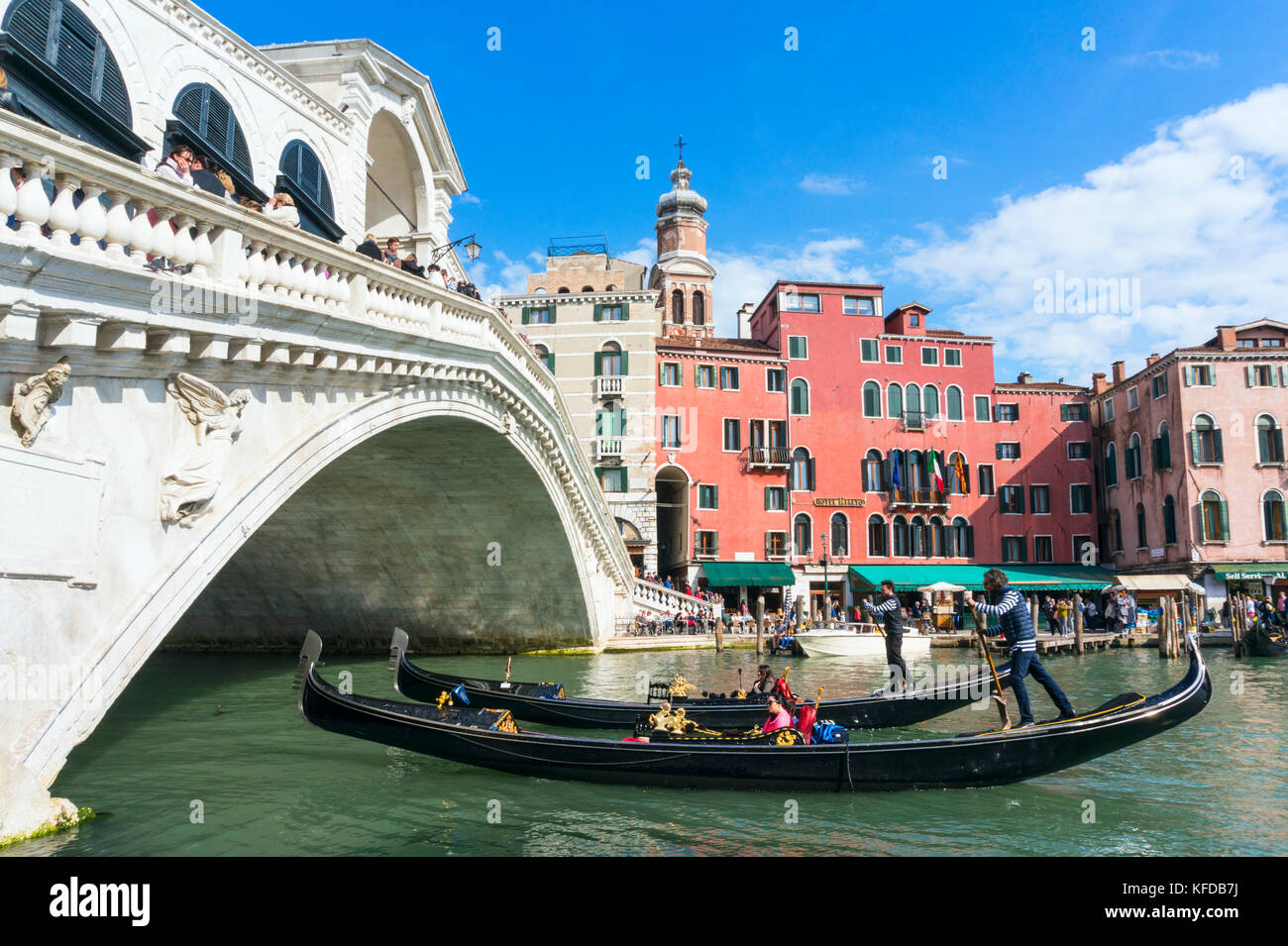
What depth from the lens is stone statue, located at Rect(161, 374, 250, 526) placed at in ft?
17.8

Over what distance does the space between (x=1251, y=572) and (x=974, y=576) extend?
23.2ft

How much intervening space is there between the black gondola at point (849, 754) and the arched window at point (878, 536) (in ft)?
66.7

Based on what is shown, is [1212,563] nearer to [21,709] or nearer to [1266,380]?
[1266,380]

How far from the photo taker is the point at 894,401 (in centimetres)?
2786

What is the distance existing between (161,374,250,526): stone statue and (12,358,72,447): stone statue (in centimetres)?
95

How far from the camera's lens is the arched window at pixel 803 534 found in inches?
1053

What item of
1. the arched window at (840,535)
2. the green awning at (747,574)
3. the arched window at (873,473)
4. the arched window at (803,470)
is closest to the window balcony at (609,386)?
the green awning at (747,574)

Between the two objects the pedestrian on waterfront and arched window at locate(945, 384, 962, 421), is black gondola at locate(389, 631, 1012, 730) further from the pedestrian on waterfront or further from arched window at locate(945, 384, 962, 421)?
arched window at locate(945, 384, 962, 421)

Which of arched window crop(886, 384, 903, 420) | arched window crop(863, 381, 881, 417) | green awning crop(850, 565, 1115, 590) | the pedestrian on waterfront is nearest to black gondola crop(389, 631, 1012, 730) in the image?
the pedestrian on waterfront

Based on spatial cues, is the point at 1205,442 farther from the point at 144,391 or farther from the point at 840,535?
the point at 144,391

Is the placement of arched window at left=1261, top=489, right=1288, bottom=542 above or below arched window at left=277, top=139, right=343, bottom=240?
below

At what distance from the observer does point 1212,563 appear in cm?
2423

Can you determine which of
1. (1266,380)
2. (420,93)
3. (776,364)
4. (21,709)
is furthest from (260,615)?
Answer: (1266,380)
